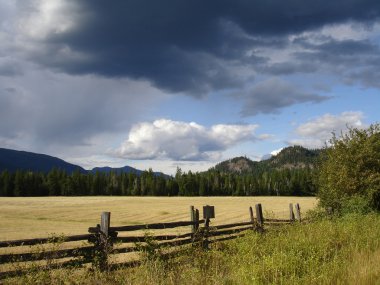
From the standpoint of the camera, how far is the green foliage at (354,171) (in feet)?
75.1

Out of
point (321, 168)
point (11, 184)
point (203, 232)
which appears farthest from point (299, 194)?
point (203, 232)

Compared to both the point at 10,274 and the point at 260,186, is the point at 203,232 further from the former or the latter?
the point at 260,186

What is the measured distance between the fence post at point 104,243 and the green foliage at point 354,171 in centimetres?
1530

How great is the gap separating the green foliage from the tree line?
110630mm

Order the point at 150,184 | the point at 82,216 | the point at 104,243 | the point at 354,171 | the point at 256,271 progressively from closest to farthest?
the point at 256,271, the point at 104,243, the point at 354,171, the point at 82,216, the point at 150,184

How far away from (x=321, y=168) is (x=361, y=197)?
4.13 meters

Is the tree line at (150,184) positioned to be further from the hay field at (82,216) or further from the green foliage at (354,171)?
the green foliage at (354,171)

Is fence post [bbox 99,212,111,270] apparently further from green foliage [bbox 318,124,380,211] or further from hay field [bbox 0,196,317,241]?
green foliage [bbox 318,124,380,211]

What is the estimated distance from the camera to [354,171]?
76.6 ft

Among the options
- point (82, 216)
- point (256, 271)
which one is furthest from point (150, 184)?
point (256, 271)

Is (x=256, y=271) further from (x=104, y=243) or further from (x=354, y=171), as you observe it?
(x=354, y=171)

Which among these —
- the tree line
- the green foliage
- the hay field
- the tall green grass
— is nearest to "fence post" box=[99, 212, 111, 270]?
the tall green grass

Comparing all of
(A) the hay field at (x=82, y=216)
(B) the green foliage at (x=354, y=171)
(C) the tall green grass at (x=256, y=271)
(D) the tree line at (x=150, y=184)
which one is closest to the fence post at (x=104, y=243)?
(C) the tall green grass at (x=256, y=271)

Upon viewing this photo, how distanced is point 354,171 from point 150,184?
12530 cm
